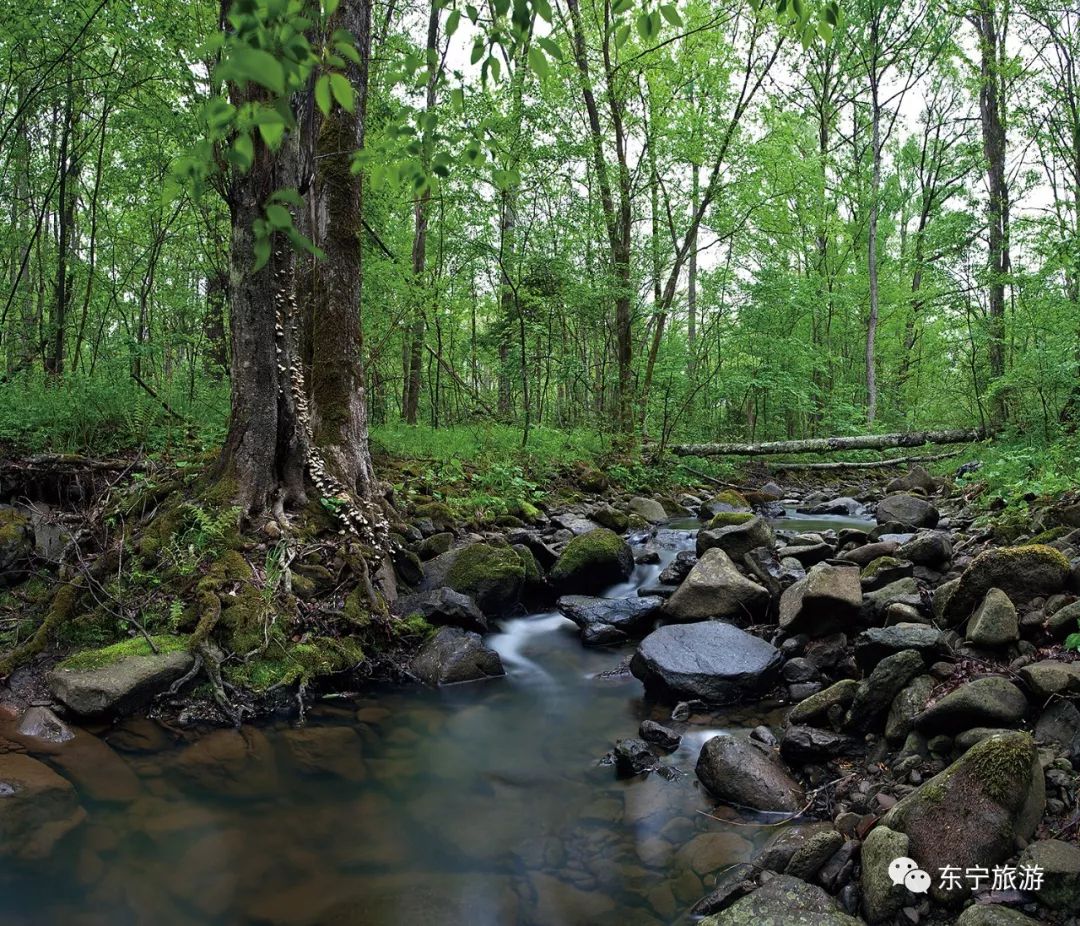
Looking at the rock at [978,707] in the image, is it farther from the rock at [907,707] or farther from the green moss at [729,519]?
the green moss at [729,519]

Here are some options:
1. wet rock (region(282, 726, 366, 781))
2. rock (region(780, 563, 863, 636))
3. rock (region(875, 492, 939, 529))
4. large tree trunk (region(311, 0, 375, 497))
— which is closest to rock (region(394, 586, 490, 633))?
large tree trunk (region(311, 0, 375, 497))

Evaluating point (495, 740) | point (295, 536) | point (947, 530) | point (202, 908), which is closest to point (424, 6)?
point (295, 536)

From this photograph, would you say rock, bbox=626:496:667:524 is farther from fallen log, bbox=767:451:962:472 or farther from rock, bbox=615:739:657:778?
rock, bbox=615:739:657:778

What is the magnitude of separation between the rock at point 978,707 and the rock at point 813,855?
1004mm

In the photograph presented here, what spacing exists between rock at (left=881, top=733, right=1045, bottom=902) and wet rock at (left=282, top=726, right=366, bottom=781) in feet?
10.7

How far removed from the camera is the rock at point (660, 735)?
15.2ft

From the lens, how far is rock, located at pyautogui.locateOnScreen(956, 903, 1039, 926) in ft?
7.73

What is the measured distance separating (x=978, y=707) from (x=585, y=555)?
4.61 meters

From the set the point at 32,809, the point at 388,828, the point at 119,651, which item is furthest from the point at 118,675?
the point at 388,828

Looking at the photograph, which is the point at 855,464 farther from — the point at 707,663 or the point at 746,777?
the point at 746,777

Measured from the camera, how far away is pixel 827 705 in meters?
4.41

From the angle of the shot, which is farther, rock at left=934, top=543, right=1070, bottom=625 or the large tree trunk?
the large tree trunk

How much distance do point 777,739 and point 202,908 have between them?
3.54 meters

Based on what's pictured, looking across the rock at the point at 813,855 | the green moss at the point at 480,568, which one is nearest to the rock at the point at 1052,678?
the rock at the point at 813,855
